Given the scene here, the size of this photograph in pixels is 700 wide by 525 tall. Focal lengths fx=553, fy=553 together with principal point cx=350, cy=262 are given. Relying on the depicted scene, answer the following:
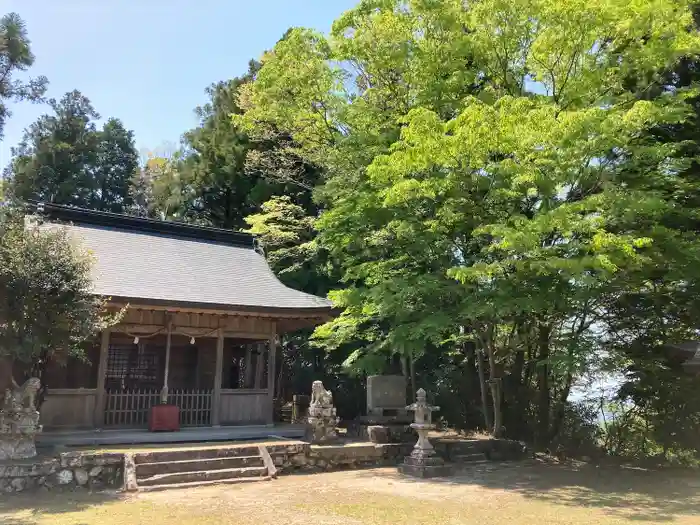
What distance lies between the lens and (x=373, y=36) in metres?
13.7

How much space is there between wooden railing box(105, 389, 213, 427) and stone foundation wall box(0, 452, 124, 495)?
331cm

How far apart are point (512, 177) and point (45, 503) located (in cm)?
948

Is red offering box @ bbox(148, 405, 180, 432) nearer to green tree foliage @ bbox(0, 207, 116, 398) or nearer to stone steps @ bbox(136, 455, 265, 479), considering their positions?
stone steps @ bbox(136, 455, 265, 479)

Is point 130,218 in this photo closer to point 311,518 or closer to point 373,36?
point 373,36

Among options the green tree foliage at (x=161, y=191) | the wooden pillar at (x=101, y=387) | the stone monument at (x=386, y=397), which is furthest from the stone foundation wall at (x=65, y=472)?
the green tree foliage at (x=161, y=191)

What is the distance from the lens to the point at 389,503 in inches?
329

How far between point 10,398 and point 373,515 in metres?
6.27

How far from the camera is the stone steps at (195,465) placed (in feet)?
31.5

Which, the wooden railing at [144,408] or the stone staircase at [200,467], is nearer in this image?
the stone staircase at [200,467]

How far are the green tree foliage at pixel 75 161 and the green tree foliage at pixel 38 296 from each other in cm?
2711

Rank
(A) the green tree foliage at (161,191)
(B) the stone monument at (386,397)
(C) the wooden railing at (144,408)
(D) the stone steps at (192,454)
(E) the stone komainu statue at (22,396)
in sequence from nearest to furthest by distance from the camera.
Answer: (E) the stone komainu statue at (22,396) → (D) the stone steps at (192,454) → (C) the wooden railing at (144,408) → (B) the stone monument at (386,397) → (A) the green tree foliage at (161,191)

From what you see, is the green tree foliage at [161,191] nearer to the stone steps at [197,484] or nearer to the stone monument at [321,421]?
the stone monument at [321,421]

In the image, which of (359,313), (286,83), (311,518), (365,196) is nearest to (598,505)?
(311,518)

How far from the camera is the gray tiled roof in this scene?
12.6m
